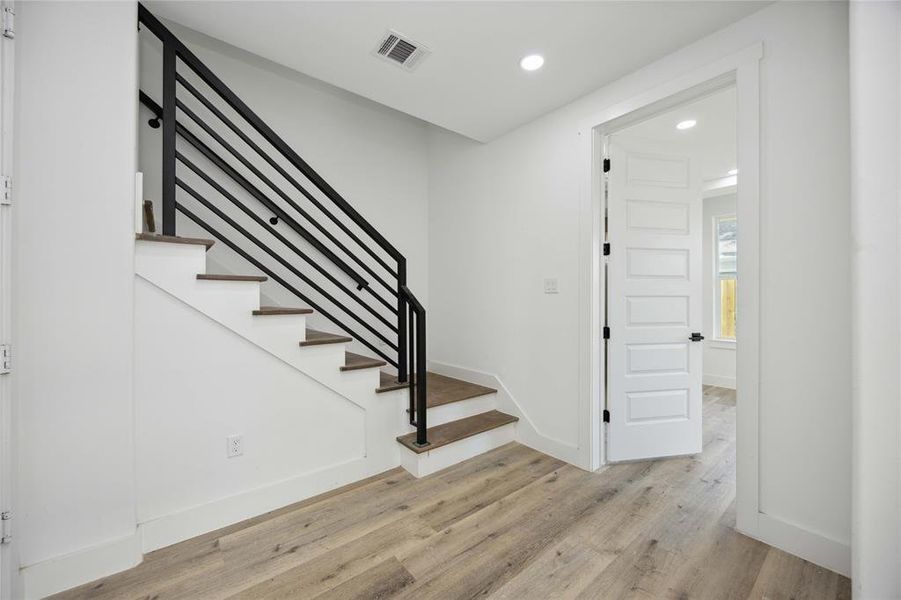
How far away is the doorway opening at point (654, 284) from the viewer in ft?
8.64

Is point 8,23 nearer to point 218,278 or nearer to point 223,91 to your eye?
point 223,91

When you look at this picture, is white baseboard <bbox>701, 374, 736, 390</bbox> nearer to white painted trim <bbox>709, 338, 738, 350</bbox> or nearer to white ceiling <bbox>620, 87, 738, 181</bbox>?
white painted trim <bbox>709, 338, 738, 350</bbox>

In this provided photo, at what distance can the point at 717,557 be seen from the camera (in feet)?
5.57

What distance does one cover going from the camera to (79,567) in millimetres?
1517

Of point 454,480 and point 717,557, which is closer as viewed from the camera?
point 717,557

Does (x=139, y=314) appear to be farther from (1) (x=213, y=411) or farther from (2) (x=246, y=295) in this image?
(1) (x=213, y=411)

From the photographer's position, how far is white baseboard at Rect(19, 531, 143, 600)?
144 cm

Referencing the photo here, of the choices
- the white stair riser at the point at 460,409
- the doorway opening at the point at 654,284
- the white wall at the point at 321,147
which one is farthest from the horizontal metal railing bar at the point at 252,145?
the doorway opening at the point at 654,284

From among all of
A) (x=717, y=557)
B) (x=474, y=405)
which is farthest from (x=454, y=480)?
(x=717, y=557)

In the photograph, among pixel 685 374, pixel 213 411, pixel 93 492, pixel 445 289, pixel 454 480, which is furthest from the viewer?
pixel 445 289

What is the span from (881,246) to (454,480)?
2.30m

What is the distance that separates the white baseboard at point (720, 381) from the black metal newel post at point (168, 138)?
20.2 feet

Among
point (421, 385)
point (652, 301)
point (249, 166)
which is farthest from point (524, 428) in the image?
point (249, 166)

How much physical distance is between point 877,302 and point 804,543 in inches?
47.4
